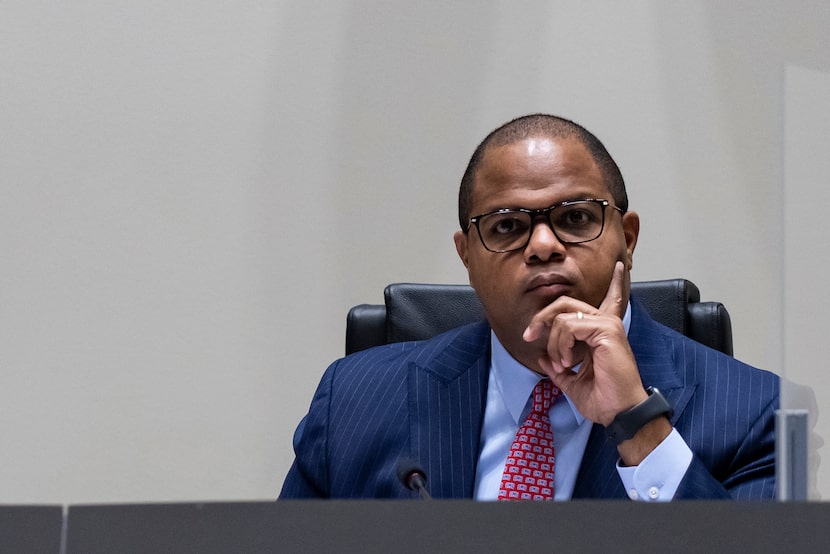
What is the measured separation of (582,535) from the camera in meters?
0.57

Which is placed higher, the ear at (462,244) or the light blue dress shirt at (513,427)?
the ear at (462,244)

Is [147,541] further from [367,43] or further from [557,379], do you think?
[367,43]

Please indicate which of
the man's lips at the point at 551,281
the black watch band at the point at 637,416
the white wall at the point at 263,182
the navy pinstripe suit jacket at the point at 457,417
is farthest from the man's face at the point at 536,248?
the white wall at the point at 263,182

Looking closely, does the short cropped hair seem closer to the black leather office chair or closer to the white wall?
the black leather office chair

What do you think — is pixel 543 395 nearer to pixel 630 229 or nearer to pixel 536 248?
pixel 536 248

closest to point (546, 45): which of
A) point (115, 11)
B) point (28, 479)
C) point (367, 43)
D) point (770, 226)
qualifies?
point (367, 43)

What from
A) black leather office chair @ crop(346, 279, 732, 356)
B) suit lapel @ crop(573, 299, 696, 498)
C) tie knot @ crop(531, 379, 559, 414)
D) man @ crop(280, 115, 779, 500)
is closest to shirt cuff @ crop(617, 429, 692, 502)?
man @ crop(280, 115, 779, 500)

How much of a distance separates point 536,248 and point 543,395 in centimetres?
22

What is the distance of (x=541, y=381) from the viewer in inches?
57.6

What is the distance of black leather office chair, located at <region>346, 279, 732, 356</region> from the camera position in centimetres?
164

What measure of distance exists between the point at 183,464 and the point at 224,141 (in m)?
0.81

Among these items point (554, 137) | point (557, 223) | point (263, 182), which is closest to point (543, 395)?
point (557, 223)

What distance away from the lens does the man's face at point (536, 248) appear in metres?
1.43

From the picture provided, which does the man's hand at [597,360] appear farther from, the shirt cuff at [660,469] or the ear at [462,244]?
the ear at [462,244]
